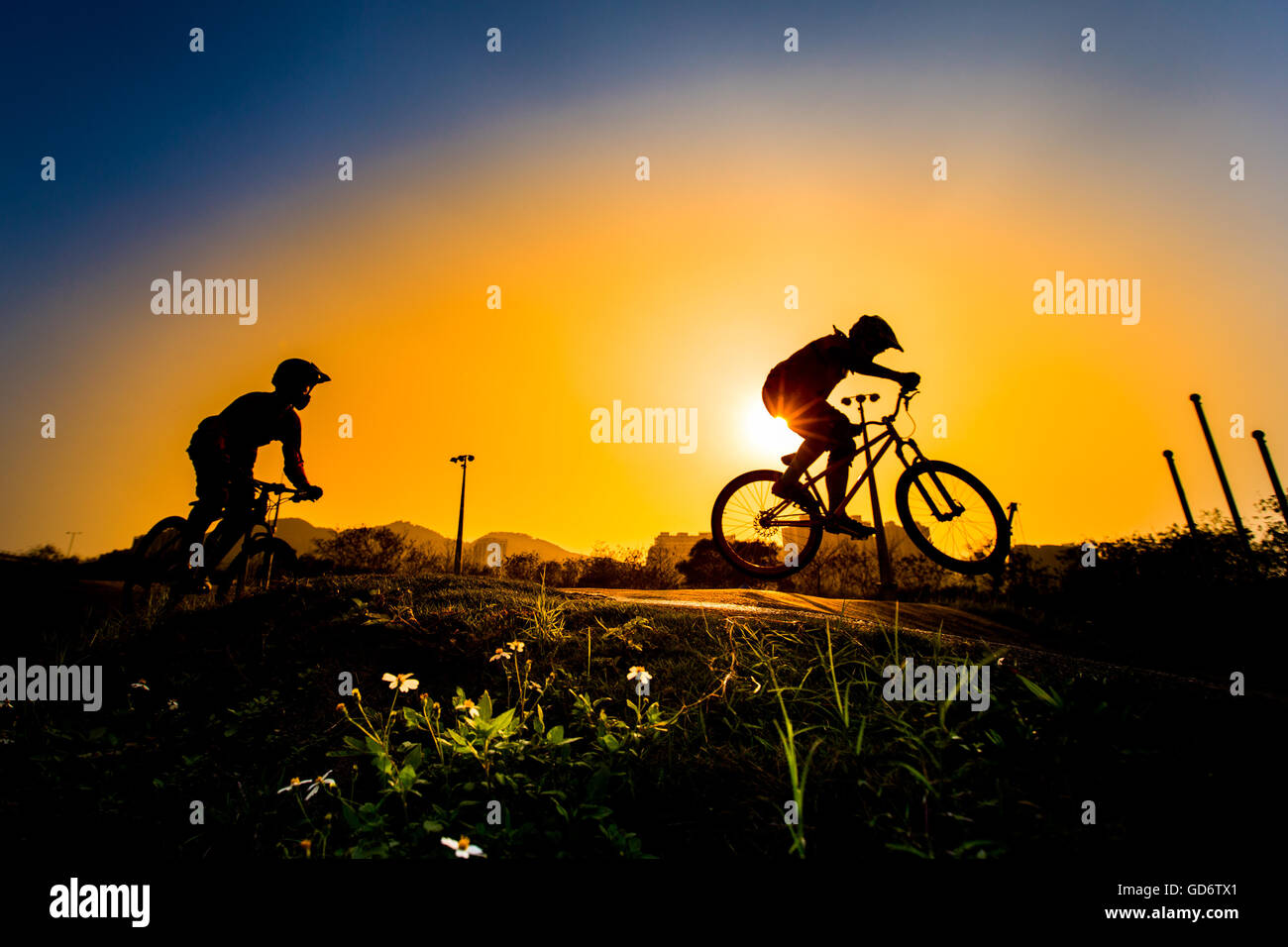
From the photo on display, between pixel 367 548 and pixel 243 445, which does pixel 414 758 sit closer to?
pixel 243 445

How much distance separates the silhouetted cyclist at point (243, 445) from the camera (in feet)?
19.3

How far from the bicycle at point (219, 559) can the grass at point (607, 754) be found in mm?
2146

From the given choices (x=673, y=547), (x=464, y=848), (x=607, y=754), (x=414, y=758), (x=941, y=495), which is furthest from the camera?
(x=673, y=547)

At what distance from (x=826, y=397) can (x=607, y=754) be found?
4.56 meters

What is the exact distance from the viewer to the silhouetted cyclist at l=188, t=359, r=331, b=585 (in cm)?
588

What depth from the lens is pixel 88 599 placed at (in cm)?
766

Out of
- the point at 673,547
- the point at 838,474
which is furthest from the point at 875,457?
the point at 673,547

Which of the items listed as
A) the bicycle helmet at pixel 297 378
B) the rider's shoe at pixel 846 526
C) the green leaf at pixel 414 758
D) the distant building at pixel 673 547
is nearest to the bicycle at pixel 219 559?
the bicycle helmet at pixel 297 378

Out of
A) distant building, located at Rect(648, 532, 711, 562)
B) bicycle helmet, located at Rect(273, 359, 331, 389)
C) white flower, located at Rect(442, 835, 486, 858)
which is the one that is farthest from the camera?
distant building, located at Rect(648, 532, 711, 562)

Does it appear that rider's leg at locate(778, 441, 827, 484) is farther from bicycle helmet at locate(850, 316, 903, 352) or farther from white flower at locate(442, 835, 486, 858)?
white flower at locate(442, 835, 486, 858)

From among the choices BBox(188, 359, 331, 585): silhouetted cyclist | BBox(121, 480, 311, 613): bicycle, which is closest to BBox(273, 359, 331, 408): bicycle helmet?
BBox(188, 359, 331, 585): silhouetted cyclist

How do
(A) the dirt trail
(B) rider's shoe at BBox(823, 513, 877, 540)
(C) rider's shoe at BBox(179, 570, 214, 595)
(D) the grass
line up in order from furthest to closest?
(C) rider's shoe at BBox(179, 570, 214, 595) < (B) rider's shoe at BBox(823, 513, 877, 540) < (A) the dirt trail < (D) the grass

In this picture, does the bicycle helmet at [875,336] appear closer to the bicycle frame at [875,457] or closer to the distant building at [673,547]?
the bicycle frame at [875,457]

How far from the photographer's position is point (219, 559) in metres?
6.04
